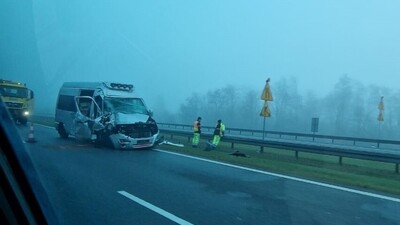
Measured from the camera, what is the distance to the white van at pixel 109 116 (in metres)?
18.0

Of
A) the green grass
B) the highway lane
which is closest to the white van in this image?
the green grass

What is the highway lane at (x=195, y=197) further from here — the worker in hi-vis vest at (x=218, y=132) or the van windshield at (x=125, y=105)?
the worker in hi-vis vest at (x=218, y=132)

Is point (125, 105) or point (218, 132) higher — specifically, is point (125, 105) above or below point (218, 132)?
above

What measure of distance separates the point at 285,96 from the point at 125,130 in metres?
13.0

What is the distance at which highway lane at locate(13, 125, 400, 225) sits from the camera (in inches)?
283

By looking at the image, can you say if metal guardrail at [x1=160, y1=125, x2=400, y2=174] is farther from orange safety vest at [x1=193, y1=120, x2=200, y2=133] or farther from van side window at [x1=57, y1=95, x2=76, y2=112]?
van side window at [x1=57, y1=95, x2=76, y2=112]

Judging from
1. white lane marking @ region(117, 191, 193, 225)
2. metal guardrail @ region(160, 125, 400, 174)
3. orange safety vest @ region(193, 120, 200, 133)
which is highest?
orange safety vest @ region(193, 120, 200, 133)

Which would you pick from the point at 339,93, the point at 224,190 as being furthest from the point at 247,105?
the point at 224,190

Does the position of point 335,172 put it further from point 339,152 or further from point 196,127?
point 196,127

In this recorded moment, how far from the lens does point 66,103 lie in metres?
22.2

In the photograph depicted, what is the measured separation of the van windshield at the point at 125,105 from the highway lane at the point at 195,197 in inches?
212

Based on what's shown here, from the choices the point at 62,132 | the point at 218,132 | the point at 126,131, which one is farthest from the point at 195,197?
the point at 62,132

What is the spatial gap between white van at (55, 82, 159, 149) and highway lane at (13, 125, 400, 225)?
4345mm

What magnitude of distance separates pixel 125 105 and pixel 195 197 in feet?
36.7
